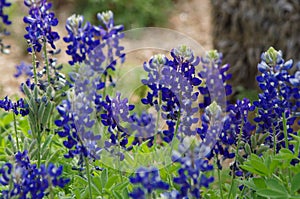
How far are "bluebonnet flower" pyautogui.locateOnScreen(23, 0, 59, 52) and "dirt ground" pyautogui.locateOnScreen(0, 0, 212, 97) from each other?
3171mm

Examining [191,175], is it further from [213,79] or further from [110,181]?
[213,79]

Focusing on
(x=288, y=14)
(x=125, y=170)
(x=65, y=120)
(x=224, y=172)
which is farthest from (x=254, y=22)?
(x=65, y=120)

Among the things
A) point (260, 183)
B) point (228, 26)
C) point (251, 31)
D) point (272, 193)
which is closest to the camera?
point (272, 193)

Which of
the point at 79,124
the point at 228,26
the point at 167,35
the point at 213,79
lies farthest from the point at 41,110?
the point at 167,35

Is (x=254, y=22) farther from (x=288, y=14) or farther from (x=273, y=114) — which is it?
(x=273, y=114)

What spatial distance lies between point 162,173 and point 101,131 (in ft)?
0.97

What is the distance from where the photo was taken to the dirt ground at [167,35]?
5895mm

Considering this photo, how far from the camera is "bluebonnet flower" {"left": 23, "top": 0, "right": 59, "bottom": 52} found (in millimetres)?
2404

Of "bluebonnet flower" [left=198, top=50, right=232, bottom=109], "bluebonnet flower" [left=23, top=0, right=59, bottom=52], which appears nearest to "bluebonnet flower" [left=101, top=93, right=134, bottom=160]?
"bluebonnet flower" [left=198, top=50, right=232, bottom=109]

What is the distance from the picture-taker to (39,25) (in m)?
2.44

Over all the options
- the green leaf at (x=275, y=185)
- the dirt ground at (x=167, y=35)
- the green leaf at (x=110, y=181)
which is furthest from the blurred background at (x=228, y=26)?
the green leaf at (x=275, y=185)

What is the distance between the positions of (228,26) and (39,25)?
275cm

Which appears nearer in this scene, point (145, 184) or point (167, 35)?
point (145, 184)

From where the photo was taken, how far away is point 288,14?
4469mm
